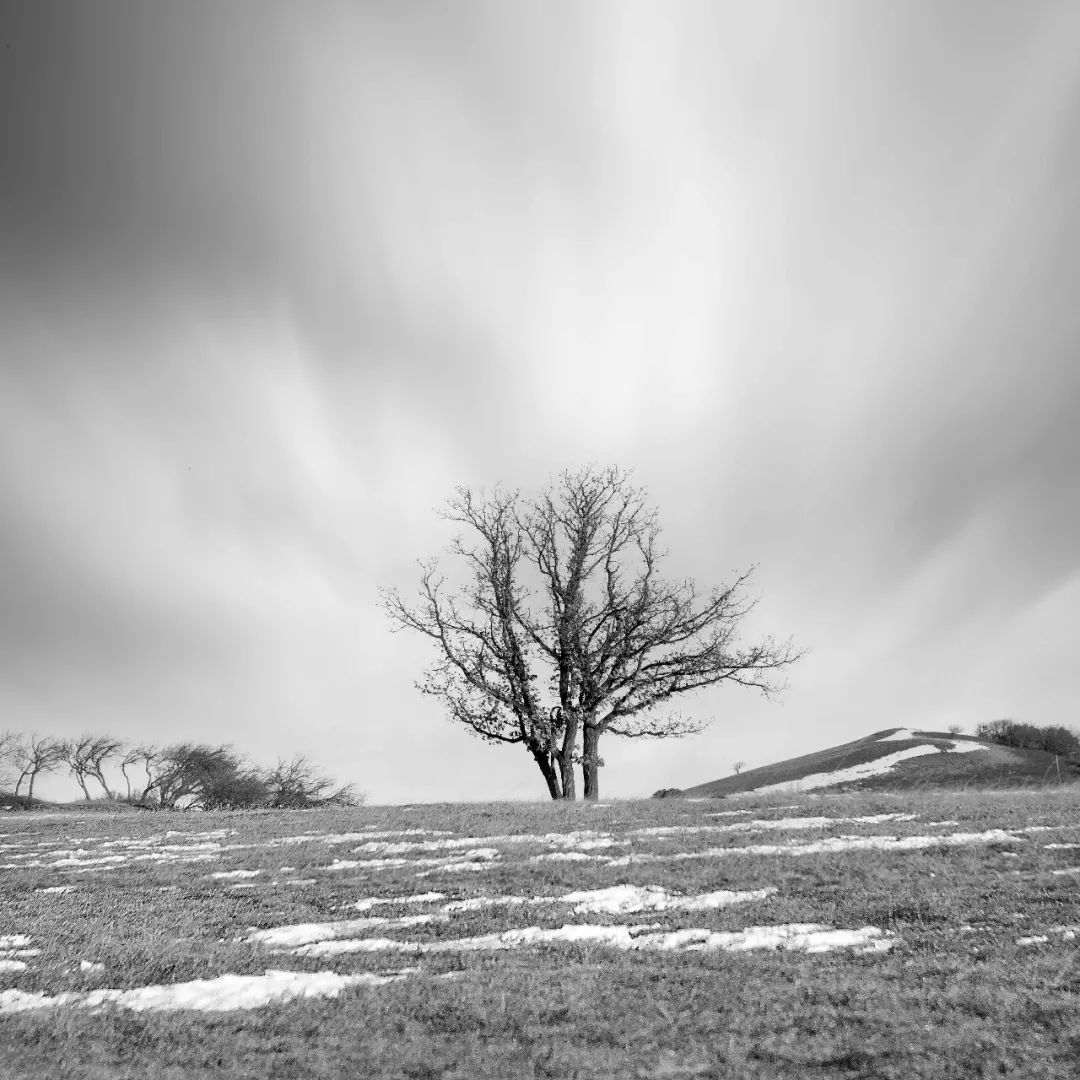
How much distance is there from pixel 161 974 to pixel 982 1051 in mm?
6653

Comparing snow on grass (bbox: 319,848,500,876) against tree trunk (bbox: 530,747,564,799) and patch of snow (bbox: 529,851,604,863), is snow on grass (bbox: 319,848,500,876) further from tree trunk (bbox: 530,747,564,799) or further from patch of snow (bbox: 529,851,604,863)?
tree trunk (bbox: 530,747,564,799)

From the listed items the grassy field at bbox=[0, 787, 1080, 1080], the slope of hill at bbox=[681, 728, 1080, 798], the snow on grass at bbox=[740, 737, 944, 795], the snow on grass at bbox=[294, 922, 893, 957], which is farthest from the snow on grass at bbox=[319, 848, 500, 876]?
the snow on grass at bbox=[740, 737, 944, 795]

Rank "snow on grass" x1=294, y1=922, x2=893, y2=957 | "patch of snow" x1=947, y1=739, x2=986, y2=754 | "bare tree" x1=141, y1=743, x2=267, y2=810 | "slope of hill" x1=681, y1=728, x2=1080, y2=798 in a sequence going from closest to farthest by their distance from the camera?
"snow on grass" x1=294, y1=922, x2=893, y2=957, "slope of hill" x1=681, y1=728, x2=1080, y2=798, "patch of snow" x1=947, y1=739, x2=986, y2=754, "bare tree" x1=141, y1=743, x2=267, y2=810

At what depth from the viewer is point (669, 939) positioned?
301 inches

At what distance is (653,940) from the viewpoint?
7684 mm

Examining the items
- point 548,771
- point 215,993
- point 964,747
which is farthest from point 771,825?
point 964,747

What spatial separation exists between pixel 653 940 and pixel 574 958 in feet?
3.26

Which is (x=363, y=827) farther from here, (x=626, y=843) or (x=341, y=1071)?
(x=341, y=1071)

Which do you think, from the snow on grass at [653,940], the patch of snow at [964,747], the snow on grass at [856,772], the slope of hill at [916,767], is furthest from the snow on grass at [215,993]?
the patch of snow at [964,747]

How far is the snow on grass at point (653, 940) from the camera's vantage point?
7281 mm

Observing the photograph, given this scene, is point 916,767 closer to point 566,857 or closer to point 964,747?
point 964,747

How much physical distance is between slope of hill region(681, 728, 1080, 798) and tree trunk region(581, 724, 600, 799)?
414 cm

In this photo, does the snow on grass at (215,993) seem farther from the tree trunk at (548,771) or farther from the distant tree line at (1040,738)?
the distant tree line at (1040,738)

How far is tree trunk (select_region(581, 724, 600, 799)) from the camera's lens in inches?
1128
